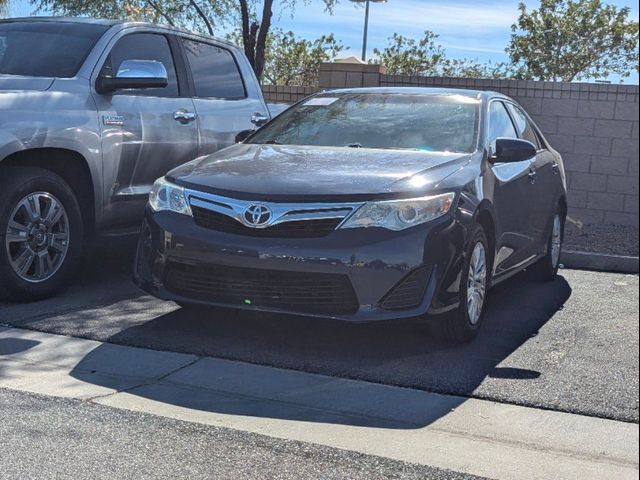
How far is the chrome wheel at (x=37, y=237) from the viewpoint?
219 inches

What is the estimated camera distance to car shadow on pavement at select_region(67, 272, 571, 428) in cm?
404

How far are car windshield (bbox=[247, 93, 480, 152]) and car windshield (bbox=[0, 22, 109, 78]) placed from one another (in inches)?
54.2

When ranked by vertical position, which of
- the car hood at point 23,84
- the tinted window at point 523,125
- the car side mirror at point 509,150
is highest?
the car hood at point 23,84

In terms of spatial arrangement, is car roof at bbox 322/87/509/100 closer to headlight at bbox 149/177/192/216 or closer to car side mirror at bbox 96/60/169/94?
car side mirror at bbox 96/60/169/94

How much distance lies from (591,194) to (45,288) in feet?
23.0

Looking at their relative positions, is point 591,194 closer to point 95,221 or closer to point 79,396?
point 95,221

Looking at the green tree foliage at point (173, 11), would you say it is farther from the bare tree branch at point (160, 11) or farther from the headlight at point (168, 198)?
the headlight at point (168, 198)

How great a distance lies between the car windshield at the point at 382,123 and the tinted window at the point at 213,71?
112 cm

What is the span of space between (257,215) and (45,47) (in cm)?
254

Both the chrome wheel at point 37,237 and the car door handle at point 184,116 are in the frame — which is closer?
the chrome wheel at point 37,237

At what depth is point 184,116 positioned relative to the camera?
6824 mm

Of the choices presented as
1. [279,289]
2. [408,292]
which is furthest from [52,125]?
[408,292]

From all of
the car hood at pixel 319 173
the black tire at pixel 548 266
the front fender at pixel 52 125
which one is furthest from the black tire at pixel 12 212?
the black tire at pixel 548 266

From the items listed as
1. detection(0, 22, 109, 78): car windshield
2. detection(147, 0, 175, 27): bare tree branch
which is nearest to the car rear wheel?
detection(0, 22, 109, 78): car windshield
